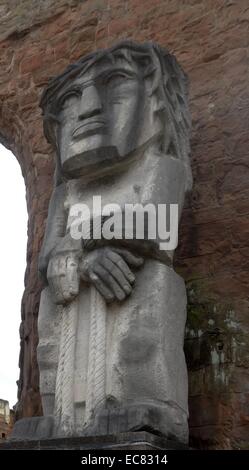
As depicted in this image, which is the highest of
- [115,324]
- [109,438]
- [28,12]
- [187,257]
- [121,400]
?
[28,12]

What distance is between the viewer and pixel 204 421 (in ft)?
12.7

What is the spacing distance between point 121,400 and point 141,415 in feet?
0.59

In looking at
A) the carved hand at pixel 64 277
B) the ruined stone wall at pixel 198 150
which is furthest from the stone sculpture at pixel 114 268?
the ruined stone wall at pixel 198 150

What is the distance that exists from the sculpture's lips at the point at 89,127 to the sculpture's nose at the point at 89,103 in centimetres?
6

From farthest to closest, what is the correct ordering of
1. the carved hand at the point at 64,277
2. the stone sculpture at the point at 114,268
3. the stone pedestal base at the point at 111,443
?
the carved hand at the point at 64,277 → the stone sculpture at the point at 114,268 → the stone pedestal base at the point at 111,443

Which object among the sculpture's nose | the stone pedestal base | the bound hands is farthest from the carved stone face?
the stone pedestal base

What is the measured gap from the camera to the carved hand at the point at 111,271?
336cm

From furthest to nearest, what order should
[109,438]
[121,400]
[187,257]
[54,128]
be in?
[187,257]
[54,128]
[121,400]
[109,438]

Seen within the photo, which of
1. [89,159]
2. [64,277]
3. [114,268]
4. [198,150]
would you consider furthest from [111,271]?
[198,150]

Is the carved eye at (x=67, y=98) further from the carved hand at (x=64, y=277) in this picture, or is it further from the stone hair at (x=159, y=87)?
the carved hand at (x=64, y=277)

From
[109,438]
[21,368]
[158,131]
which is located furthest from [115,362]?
[21,368]

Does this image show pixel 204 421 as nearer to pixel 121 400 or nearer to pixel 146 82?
pixel 121 400

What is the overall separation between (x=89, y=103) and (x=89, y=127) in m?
0.18

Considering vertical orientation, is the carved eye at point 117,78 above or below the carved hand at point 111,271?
above
